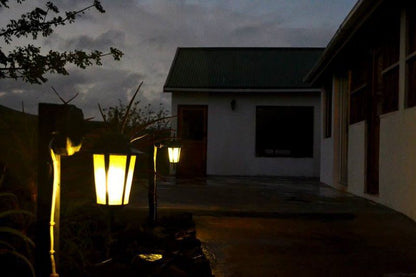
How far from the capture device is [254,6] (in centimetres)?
1966

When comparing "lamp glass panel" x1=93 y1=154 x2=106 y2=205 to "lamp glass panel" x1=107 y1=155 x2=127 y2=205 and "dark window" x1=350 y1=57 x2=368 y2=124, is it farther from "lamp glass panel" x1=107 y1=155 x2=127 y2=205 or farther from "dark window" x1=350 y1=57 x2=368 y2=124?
"dark window" x1=350 y1=57 x2=368 y2=124

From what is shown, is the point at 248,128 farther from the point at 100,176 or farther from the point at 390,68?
the point at 100,176

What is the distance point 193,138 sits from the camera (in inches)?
636

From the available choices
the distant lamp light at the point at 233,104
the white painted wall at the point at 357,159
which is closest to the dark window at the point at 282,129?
the distant lamp light at the point at 233,104

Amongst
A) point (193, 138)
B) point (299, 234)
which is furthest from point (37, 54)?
point (193, 138)

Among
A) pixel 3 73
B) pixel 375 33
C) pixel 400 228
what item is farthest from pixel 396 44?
pixel 3 73

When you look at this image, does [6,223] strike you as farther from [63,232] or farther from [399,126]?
[399,126]

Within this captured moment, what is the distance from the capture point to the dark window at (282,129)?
52.5 feet

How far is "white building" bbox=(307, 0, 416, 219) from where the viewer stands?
22.4ft

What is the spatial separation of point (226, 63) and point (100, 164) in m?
14.9

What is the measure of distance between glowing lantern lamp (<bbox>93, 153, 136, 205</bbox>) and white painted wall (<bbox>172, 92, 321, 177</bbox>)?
12895 millimetres

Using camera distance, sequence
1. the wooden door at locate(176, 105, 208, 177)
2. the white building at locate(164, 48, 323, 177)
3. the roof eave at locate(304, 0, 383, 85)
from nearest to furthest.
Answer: the roof eave at locate(304, 0, 383, 85), the wooden door at locate(176, 105, 208, 177), the white building at locate(164, 48, 323, 177)

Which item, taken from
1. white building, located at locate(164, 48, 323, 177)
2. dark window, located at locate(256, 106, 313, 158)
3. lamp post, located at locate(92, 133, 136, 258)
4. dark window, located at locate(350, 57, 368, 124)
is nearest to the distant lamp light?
white building, located at locate(164, 48, 323, 177)

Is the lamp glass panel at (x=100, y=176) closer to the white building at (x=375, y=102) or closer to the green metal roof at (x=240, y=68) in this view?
the white building at (x=375, y=102)
